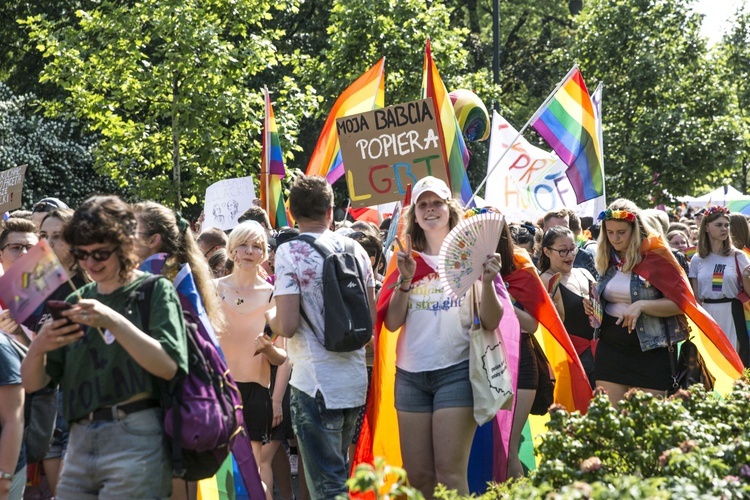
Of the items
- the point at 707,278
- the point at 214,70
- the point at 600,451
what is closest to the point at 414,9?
the point at 214,70

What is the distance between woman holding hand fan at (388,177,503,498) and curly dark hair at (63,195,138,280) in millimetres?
1920

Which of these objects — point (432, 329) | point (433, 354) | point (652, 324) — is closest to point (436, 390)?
point (433, 354)

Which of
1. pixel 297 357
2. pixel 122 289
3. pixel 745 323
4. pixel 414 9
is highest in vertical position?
pixel 414 9

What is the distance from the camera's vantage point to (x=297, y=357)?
543cm

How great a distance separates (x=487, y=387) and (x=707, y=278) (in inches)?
206

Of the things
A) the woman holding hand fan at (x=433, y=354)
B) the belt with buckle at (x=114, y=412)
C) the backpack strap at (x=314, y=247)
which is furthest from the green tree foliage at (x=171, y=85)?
the belt with buckle at (x=114, y=412)

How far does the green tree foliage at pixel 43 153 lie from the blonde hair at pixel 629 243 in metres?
17.9

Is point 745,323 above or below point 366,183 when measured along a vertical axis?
below

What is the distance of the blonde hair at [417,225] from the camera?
19.2ft

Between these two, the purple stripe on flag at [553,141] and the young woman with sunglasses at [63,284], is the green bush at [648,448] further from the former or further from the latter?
the purple stripe on flag at [553,141]

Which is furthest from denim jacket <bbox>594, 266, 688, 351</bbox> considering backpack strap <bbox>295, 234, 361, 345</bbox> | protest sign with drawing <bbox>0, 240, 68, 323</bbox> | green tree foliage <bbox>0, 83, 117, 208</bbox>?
green tree foliage <bbox>0, 83, 117, 208</bbox>

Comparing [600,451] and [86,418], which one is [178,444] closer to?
[86,418]

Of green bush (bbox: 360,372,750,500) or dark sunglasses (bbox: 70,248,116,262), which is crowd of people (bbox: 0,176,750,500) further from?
green bush (bbox: 360,372,750,500)

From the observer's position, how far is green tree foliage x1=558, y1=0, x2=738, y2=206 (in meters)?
25.0
